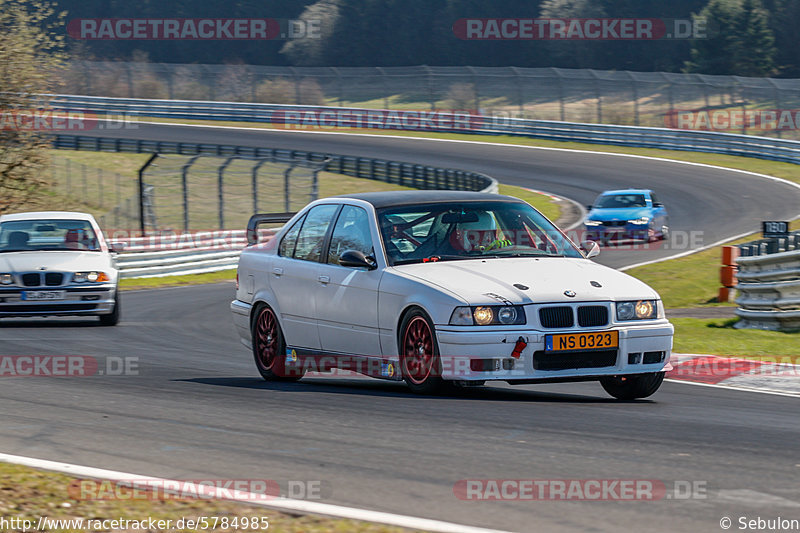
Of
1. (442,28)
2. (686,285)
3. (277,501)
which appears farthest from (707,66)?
(277,501)

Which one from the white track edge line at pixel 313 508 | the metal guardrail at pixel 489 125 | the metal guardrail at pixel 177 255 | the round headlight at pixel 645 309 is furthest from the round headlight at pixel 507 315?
the metal guardrail at pixel 489 125

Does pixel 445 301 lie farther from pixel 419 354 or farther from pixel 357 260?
pixel 357 260

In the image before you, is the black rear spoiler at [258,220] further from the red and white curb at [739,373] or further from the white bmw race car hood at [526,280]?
the red and white curb at [739,373]

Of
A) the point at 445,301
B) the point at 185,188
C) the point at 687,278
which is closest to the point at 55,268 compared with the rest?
the point at 445,301

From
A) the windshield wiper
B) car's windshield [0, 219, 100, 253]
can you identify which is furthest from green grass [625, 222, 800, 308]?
the windshield wiper

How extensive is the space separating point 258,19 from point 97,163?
45.9 metres

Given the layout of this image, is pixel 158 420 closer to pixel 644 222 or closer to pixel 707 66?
pixel 644 222

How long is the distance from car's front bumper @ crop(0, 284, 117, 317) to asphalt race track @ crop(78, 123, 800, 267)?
11805 mm

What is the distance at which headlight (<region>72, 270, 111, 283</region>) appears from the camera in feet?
50.4

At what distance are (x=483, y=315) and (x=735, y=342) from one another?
5.95 m

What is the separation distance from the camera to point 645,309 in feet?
26.0

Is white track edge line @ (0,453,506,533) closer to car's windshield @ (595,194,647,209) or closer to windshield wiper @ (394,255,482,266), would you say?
windshield wiper @ (394,255,482,266)

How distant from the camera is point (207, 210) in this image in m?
37.4

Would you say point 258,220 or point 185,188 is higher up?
point 258,220
